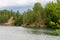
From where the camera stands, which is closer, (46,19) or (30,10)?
(46,19)

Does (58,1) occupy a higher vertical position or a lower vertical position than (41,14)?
higher

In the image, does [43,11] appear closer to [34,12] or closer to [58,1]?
[34,12]

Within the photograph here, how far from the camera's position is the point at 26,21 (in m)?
139

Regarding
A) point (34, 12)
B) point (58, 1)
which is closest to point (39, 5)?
point (34, 12)

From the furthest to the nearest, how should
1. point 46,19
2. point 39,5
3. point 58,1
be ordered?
point 39,5
point 46,19
point 58,1

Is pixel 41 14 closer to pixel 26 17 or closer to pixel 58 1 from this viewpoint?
pixel 26 17

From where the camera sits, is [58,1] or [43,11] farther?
[43,11]

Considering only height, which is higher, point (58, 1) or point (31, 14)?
point (58, 1)

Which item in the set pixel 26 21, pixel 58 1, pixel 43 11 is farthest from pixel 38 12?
pixel 58 1

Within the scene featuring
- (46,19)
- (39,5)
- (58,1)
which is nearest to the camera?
(58,1)

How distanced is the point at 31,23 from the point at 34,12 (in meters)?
7.11

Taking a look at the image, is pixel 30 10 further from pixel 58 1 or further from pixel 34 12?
pixel 58 1

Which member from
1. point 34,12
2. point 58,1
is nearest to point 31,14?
point 34,12

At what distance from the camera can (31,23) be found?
449ft
